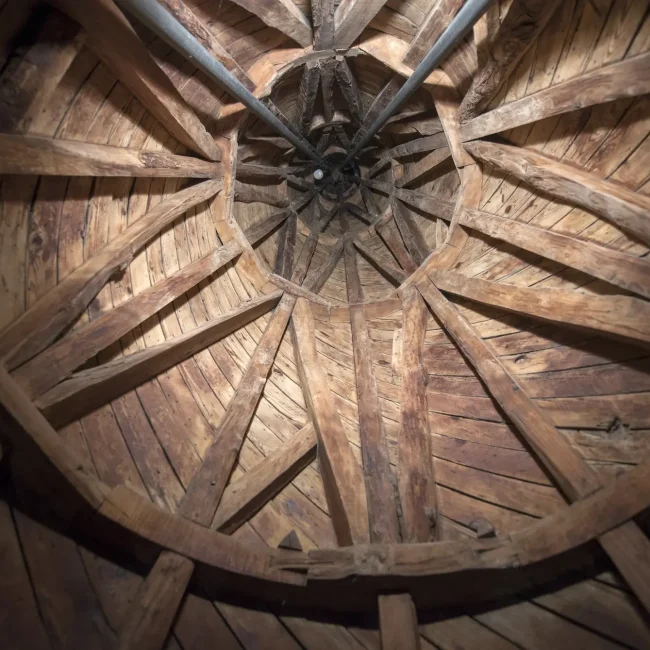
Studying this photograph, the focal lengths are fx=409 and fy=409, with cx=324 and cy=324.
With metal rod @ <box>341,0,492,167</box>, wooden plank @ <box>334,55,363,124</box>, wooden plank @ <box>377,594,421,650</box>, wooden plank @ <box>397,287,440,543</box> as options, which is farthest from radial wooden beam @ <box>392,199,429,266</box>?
wooden plank @ <box>377,594,421,650</box>

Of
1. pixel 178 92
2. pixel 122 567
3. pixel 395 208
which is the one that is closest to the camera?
pixel 122 567

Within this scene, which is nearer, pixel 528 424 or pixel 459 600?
pixel 459 600

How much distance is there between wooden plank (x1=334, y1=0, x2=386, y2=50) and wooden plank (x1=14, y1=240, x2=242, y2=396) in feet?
6.97

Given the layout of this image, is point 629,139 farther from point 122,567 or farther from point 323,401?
point 122,567

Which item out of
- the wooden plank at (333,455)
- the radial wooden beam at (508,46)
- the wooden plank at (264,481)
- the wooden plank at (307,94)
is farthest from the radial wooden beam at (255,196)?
the wooden plank at (264,481)

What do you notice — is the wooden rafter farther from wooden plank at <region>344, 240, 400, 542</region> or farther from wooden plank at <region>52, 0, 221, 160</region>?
wooden plank at <region>344, 240, 400, 542</region>

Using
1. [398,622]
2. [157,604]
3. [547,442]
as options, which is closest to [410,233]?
[547,442]

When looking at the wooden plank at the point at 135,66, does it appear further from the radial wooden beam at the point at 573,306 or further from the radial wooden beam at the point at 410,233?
the radial wooden beam at the point at 410,233

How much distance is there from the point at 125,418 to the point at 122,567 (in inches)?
31.6

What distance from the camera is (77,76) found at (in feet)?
7.61

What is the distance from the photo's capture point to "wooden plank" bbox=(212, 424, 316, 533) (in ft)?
7.99

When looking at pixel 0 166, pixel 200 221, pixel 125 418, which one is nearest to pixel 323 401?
pixel 125 418

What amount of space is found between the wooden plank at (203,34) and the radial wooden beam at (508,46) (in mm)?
1768

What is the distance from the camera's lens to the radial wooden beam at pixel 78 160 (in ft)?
6.49
